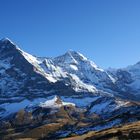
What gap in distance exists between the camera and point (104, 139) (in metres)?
139

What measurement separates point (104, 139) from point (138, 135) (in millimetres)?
15998

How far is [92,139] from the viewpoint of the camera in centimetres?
15600

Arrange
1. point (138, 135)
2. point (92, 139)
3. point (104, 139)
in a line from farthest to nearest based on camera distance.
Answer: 1. point (92, 139)
2. point (104, 139)
3. point (138, 135)

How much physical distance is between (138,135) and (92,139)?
108 feet

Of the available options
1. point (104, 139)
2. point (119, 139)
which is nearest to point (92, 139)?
point (104, 139)

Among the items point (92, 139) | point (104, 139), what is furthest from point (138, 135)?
point (92, 139)

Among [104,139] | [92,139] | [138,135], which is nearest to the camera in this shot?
[138,135]

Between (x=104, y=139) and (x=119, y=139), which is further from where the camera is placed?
(x=104, y=139)

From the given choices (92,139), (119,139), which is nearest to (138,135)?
(119,139)

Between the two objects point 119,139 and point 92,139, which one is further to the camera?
point 92,139

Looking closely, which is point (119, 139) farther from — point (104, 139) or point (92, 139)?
point (92, 139)

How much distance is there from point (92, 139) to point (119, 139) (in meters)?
29.8

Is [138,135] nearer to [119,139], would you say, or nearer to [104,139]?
[119,139]

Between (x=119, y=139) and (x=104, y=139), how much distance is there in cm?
1213
